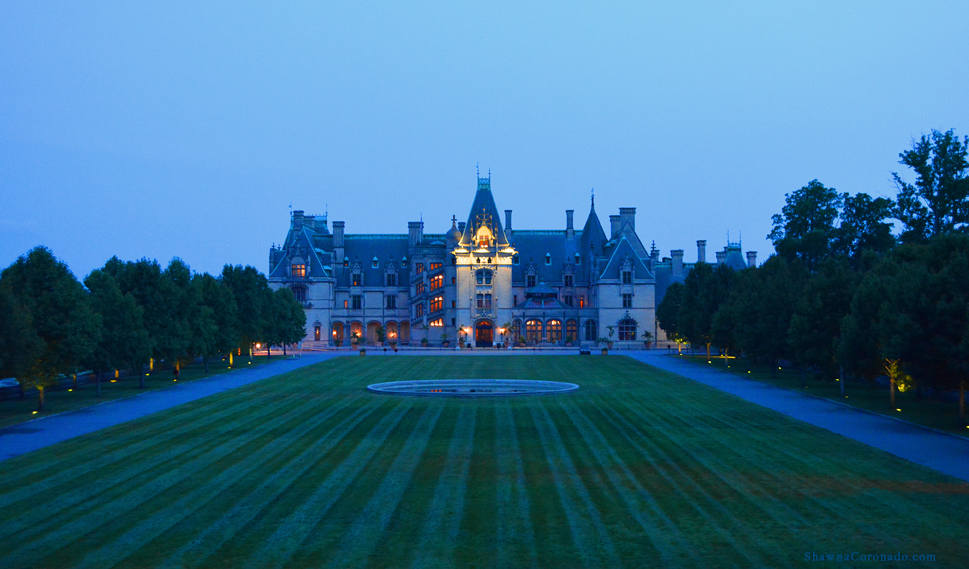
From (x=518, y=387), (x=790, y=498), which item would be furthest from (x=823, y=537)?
(x=518, y=387)

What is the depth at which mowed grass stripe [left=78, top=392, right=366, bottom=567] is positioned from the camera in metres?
16.5

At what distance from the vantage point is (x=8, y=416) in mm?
37031

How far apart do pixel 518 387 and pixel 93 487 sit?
32004mm

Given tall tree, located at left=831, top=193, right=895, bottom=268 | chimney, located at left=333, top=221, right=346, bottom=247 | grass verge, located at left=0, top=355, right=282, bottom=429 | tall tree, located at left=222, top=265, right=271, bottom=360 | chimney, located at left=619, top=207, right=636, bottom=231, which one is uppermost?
chimney, located at left=619, top=207, right=636, bottom=231

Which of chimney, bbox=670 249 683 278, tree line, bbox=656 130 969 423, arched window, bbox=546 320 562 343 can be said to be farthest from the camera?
chimney, bbox=670 249 683 278

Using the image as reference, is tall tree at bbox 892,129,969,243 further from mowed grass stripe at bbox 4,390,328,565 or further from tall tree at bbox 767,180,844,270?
mowed grass stripe at bbox 4,390,328,565

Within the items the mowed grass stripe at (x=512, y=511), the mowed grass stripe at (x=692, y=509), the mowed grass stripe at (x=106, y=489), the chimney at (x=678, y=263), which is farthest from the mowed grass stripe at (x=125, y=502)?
the chimney at (x=678, y=263)

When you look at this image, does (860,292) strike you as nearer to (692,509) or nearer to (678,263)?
(692,509)

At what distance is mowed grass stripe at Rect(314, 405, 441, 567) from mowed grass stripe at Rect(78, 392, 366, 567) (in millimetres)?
2924

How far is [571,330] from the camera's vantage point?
115m

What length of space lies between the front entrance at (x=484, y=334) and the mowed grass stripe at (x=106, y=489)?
272ft

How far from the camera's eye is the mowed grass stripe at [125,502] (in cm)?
1702

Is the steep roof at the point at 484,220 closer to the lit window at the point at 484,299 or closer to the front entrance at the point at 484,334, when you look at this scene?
the lit window at the point at 484,299

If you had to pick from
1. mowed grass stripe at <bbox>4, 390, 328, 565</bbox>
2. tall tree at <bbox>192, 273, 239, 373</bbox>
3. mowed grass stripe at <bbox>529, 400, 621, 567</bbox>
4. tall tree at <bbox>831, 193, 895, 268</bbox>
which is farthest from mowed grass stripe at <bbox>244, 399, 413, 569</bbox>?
tall tree at <bbox>831, 193, 895, 268</bbox>
